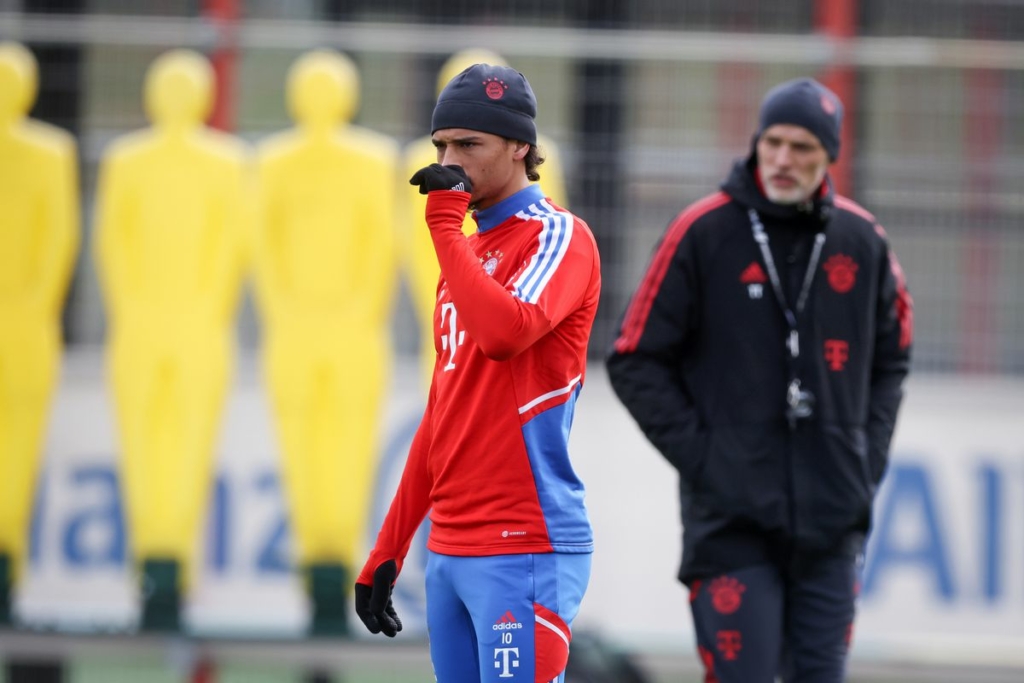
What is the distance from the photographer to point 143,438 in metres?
6.43

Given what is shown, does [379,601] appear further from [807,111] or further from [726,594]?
[807,111]

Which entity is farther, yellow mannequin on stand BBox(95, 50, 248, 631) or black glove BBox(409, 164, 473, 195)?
yellow mannequin on stand BBox(95, 50, 248, 631)

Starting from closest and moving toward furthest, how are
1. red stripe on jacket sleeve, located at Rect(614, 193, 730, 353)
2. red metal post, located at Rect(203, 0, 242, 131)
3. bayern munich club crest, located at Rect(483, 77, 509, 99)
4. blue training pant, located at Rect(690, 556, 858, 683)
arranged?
bayern munich club crest, located at Rect(483, 77, 509, 99) < blue training pant, located at Rect(690, 556, 858, 683) < red stripe on jacket sleeve, located at Rect(614, 193, 730, 353) < red metal post, located at Rect(203, 0, 242, 131)

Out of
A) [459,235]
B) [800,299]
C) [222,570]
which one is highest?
[459,235]

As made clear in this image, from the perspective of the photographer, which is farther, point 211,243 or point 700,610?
point 211,243

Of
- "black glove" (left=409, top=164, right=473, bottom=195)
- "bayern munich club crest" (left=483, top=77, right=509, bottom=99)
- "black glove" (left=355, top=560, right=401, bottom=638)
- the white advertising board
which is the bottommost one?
the white advertising board

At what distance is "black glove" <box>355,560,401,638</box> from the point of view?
108 inches

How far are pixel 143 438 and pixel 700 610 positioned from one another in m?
3.64

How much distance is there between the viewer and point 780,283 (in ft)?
11.4

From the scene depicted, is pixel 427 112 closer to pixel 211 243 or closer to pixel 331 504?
pixel 211 243

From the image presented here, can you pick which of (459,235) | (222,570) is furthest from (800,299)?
(222,570)

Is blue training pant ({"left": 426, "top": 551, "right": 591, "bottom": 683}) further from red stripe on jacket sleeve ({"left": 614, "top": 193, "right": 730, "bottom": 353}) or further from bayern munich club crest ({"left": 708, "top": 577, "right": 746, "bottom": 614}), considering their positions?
red stripe on jacket sleeve ({"left": 614, "top": 193, "right": 730, "bottom": 353})

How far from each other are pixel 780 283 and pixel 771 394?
0.86ft

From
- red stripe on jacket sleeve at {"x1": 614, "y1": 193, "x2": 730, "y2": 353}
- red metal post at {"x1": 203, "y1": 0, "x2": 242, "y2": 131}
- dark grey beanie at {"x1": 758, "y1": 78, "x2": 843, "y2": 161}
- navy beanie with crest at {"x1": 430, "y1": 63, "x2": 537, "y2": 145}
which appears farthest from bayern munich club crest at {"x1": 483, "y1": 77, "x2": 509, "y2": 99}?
red metal post at {"x1": 203, "y1": 0, "x2": 242, "y2": 131}
